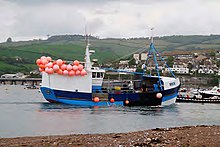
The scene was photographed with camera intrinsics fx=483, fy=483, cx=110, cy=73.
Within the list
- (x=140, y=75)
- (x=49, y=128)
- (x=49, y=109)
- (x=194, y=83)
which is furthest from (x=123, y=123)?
(x=194, y=83)

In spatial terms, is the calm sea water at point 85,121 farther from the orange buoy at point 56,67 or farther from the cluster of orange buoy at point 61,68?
the orange buoy at point 56,67

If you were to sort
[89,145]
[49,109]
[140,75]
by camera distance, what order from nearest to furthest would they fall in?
[89,145], [49,109], [140,75]

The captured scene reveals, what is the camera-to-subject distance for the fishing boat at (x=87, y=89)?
56.7 metres

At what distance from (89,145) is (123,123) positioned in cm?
1843

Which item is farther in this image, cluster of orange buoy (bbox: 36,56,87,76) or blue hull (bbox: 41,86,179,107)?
blue hull (bbox: 41,86,179,107)

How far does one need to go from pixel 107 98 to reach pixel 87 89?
2.72 m

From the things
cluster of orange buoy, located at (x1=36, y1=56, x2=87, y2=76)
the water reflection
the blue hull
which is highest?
cluster of orange buoy, located at (x1=36, y1=56, x2=87, y2=76)

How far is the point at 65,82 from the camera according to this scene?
57.1 meters

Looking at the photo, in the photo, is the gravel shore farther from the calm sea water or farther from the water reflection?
the water reflection

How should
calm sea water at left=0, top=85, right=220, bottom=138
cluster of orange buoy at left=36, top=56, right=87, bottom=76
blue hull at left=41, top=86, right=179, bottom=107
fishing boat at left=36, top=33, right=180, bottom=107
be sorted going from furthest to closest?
blue hull at left=41, top=86, right=179, bottom=107
fishing boat at left=36, top=33, right=180, bottom=107
cluster of orange buoy at left=36, top=56, right=87, bottom=76
calm sea water at left=0, top=85, right=220, bottom=138

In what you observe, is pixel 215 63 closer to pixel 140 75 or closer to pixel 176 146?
pixel 140 75

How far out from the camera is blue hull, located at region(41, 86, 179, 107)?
57.8 m

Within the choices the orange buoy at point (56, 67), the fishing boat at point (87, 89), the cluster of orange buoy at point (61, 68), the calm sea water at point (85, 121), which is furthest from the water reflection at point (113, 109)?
the orange buoy at point (56, 67)

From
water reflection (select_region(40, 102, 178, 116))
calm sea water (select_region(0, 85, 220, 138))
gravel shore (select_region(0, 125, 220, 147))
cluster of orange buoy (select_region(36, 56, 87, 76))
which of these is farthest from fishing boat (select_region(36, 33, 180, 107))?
gravel shore (select_region(0, 125, 220, 147))
